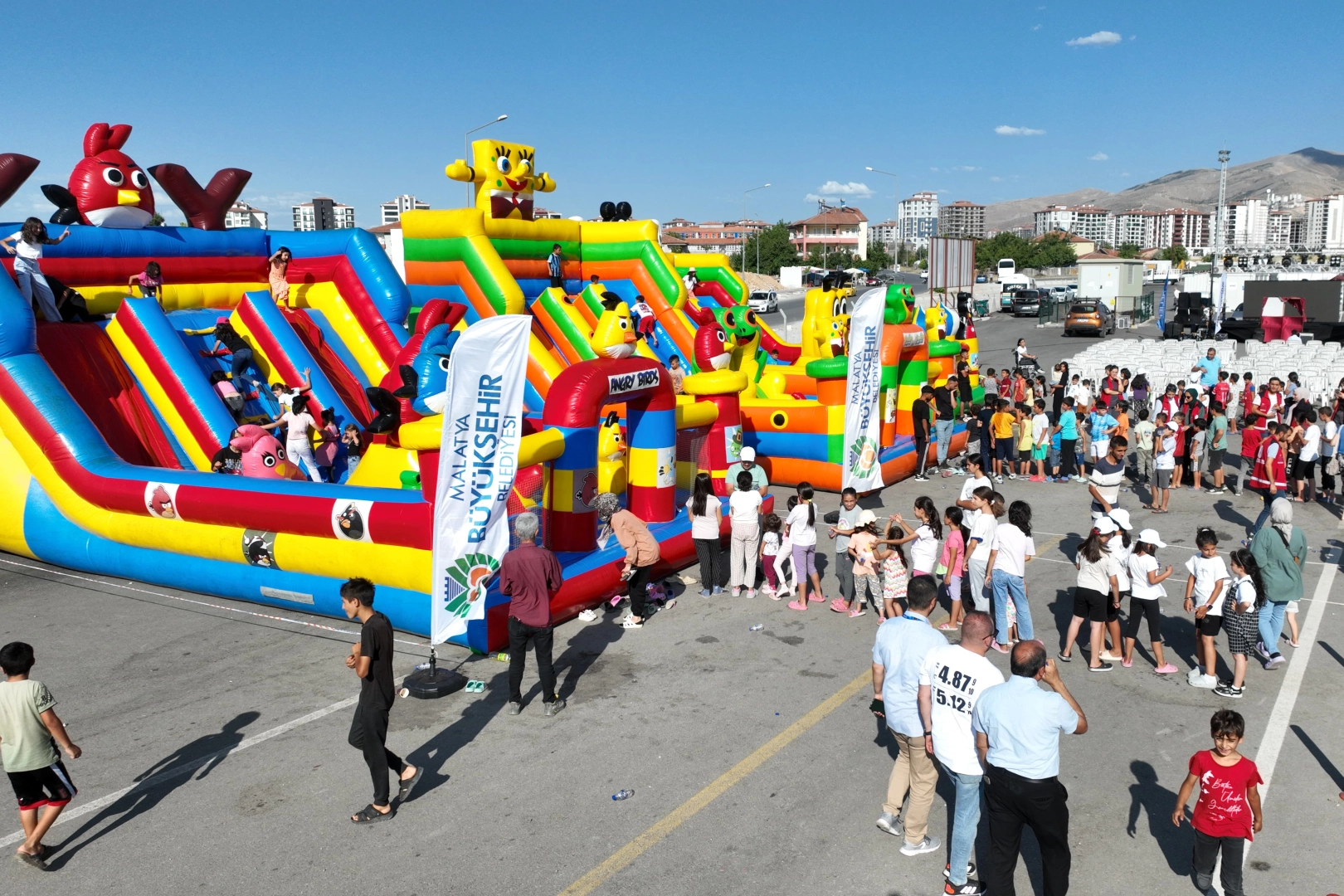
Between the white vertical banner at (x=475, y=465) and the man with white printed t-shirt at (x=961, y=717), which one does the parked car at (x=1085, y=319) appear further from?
the man with white printed t-shirt at (x=961, y=717)

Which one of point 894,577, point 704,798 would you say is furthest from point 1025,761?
point 894,577

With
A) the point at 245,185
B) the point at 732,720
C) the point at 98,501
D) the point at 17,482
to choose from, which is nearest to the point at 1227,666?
the point at 732,720

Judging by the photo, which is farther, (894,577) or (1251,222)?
(1251,222)

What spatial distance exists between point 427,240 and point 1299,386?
619 inches

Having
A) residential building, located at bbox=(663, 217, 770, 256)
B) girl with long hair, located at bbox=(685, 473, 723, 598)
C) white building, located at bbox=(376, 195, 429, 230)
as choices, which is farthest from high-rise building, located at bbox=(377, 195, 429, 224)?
girl with long hair, located at bbox=(685, 473, 723, 598)

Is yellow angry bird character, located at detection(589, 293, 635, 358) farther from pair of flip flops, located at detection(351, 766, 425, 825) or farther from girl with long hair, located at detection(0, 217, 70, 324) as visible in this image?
pair of flip flops, located at detection(351, 766, 425, 825)

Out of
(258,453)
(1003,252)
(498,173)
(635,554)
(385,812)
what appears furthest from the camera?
(1003,252)

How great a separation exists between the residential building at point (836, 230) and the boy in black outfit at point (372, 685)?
135m

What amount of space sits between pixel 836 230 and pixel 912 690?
152 meters

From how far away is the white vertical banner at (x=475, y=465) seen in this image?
7.24m

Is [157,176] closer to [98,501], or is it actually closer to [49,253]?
[49,253]

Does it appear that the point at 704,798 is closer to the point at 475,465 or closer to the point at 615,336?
the point at 475,465

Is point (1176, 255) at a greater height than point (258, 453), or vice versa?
point (1176, 255)

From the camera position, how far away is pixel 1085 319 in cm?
3550
